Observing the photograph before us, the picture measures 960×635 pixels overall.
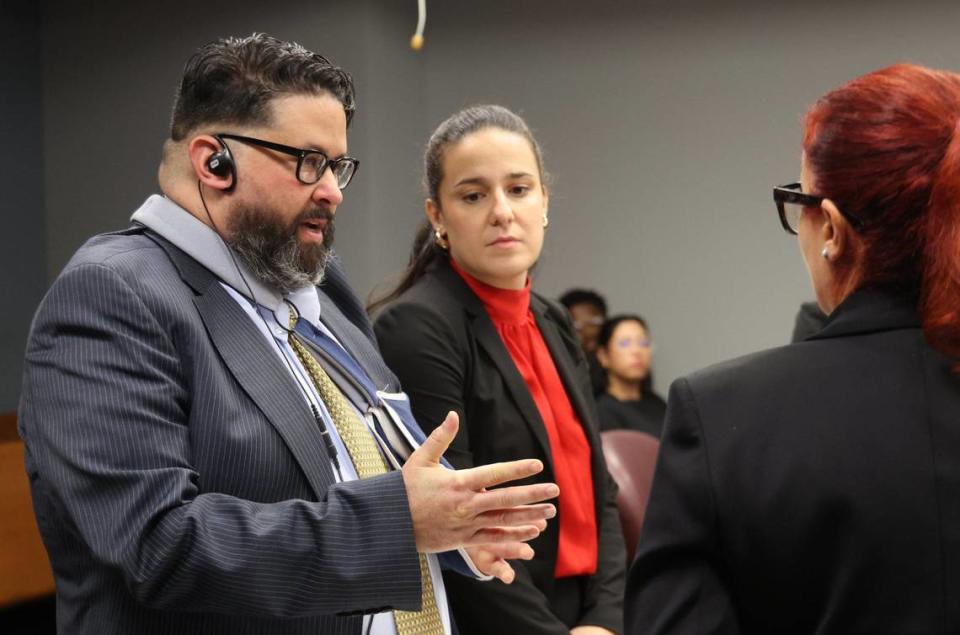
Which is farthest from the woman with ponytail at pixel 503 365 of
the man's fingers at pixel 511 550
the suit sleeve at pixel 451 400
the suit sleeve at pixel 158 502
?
the suit sleeve at pixel 158 502

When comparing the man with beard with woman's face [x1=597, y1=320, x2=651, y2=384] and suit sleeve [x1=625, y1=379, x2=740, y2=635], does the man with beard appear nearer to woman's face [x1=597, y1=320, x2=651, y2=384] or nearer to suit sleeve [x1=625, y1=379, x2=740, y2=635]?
suit sleeve [x1=625, y1=379, x2=740, y2=635]

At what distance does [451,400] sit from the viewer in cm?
196

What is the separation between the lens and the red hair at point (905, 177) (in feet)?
3.58

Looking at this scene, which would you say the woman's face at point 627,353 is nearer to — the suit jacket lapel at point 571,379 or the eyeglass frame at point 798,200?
the suit jacket lapel at point 571,379

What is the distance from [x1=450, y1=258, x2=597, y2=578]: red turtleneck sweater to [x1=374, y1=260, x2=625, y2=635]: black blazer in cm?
3

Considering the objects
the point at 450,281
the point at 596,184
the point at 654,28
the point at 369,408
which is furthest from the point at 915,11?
the point at 369,408

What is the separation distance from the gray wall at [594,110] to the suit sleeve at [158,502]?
145 inches

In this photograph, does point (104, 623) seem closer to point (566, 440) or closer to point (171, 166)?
point (171, 166)

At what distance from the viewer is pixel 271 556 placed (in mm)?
1282

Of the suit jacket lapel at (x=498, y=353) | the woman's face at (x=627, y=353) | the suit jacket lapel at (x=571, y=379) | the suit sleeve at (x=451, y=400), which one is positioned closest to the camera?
the suit sleeve at (x=451, y=400)

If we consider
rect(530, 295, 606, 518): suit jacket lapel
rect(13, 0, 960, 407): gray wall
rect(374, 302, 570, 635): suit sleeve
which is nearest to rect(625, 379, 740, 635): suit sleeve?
rect(374, 302, 570, 635): suit sleeve

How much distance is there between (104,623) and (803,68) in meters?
4.64

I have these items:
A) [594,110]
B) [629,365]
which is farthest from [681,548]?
[594,110]

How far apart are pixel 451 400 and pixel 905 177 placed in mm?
1021
